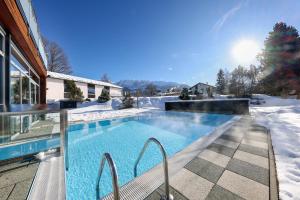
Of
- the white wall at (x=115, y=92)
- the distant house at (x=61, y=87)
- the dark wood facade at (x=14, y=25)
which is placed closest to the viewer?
the dark wood facade at (x=14, y=25)

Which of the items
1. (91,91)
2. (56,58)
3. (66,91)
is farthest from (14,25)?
(56,58)

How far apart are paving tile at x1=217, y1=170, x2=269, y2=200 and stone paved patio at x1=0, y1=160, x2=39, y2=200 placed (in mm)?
2686

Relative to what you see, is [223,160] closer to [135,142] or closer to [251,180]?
[251,180]

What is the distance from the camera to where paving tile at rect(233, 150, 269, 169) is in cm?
258

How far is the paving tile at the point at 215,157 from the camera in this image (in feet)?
8.75

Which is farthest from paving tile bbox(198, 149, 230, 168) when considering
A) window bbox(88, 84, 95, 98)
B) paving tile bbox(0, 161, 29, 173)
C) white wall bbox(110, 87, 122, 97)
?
white wall bbox(110, 87, 122, 97)

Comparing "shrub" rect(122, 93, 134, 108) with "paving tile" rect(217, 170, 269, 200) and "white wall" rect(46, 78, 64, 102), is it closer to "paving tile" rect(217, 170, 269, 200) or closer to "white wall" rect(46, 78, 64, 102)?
Result: "white wall" rect(46, 78, 64, 102)

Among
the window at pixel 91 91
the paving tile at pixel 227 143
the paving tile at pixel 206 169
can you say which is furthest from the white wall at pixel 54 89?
the paving tile at pixel 206 169

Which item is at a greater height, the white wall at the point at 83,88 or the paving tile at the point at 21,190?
the white wall at the point at 83,88

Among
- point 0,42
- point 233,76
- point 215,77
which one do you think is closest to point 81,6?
point 0,42

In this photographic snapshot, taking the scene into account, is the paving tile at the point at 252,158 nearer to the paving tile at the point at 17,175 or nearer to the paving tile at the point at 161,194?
the paving tile at the point at 161,194

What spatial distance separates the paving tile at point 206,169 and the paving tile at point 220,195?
Answer: 201mm

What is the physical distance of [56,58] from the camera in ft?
85.3

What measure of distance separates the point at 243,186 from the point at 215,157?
0.93m
